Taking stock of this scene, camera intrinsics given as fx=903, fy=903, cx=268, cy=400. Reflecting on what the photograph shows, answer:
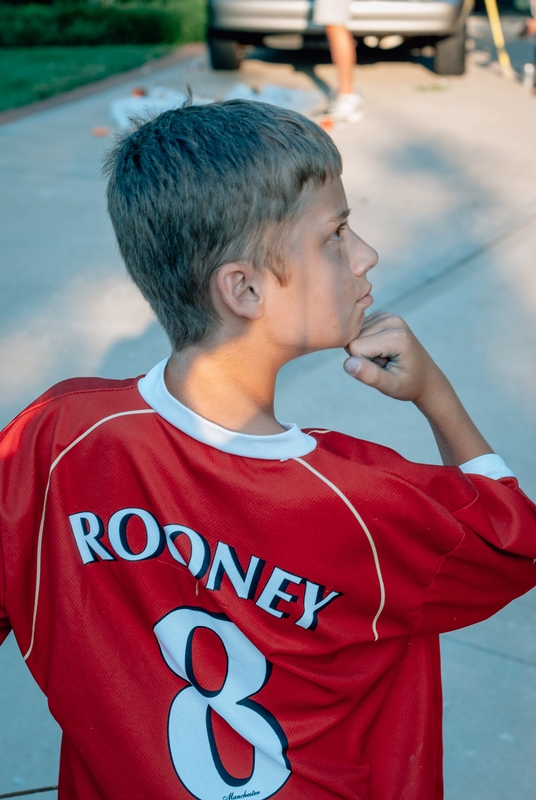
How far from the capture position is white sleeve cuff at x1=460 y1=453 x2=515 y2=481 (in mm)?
1376

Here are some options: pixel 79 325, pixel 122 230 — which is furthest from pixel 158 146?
pixel 79 325

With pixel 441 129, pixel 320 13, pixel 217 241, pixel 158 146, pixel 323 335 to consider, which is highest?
pixel 158 146

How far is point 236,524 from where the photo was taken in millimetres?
1202

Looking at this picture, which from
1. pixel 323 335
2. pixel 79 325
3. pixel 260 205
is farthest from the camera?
pixel 79 325

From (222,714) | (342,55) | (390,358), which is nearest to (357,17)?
(342,55)

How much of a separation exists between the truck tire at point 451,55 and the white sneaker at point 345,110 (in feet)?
4.64

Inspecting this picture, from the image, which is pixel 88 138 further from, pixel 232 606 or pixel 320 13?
pixel 232 606

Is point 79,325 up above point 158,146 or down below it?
below

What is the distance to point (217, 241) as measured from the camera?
118cm

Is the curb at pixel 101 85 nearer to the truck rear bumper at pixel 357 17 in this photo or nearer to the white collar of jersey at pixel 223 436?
the truck rear bumper at pixel 357 17

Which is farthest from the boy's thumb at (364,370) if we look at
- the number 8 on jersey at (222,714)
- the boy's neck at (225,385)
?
the number 8 on jersey at (222,714)

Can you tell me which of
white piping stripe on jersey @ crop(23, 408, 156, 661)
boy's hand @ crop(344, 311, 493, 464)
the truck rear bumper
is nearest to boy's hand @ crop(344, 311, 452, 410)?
boy's hand @ crop(344, 311, 493, 464)

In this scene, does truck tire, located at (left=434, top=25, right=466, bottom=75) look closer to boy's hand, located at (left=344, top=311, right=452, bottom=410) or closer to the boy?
boy's hand, located at (left=344, top=311, right=452, bottom=410)

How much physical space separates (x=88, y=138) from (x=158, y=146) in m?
5.11
